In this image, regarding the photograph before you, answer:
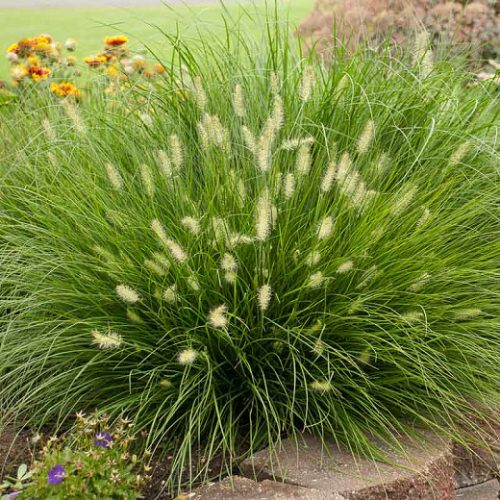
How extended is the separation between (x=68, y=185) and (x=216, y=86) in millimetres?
772

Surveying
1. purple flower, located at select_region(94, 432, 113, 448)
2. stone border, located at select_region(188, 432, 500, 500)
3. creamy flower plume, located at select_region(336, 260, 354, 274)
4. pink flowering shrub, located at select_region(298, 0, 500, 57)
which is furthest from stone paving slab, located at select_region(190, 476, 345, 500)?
pink flowering shrub, located at select_region(298, 0, 500, 57)

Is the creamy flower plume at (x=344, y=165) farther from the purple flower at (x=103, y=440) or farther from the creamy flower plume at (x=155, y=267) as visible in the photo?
the purple flower at (x=103, y=440)

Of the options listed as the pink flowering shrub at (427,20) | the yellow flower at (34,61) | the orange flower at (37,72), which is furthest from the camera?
the pink flowering shrub at (427,20)

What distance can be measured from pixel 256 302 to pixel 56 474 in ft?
2.76

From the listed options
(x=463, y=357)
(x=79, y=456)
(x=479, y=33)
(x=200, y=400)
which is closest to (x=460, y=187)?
(x=463, y=357)

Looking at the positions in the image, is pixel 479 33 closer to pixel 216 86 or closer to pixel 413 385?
pixel 216 86

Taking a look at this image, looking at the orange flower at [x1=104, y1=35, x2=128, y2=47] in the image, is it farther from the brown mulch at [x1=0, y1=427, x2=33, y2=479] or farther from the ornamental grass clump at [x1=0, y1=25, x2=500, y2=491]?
the brown mulch at [x1=0, y1=427, x2=33, y2=479]

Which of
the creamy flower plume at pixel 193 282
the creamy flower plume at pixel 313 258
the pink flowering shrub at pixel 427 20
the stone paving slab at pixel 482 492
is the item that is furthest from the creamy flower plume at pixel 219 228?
the pink flowering shrub at pixel 427 20

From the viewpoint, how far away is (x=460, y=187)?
10.7 ft

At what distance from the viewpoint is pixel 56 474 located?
7.51 ft

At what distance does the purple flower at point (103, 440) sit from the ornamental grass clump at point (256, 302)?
0.17 m

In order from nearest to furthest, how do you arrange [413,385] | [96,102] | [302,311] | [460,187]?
1. [302,311]
2. [413,385]
3. [460,187]
4. [96,102]

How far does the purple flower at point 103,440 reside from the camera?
95.6 inches

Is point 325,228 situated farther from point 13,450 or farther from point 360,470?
point 13,450
